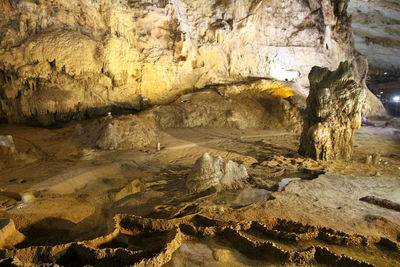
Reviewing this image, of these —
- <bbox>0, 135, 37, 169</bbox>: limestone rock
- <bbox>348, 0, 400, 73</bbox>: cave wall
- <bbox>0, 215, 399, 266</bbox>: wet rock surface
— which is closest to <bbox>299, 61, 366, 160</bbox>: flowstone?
<bbox>0, 215, 399, 266</bbox>: wet rock surface

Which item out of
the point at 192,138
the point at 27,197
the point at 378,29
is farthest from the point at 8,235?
the point at 378,29

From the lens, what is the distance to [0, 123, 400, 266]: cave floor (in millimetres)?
3025

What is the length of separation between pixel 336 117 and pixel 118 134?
6.40 meters

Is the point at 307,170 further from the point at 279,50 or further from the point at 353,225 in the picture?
the point at 279,50

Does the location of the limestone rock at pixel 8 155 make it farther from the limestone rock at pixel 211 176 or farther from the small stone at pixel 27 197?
the limestone rock at pixel 211 176

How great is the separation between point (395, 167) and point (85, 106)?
10841 mm

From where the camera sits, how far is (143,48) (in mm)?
12484

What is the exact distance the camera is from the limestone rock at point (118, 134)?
8242mm

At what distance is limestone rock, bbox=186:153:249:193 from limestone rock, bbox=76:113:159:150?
12.3ft

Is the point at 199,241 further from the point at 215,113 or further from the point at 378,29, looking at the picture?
the point at 378,29

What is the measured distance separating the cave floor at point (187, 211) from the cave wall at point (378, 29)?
45.8 feet

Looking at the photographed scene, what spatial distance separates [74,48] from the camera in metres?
10.4

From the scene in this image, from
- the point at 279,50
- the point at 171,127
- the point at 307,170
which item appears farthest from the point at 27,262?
the point at 279,50

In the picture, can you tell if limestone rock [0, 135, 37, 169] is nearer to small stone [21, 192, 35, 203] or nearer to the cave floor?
the cave floor
